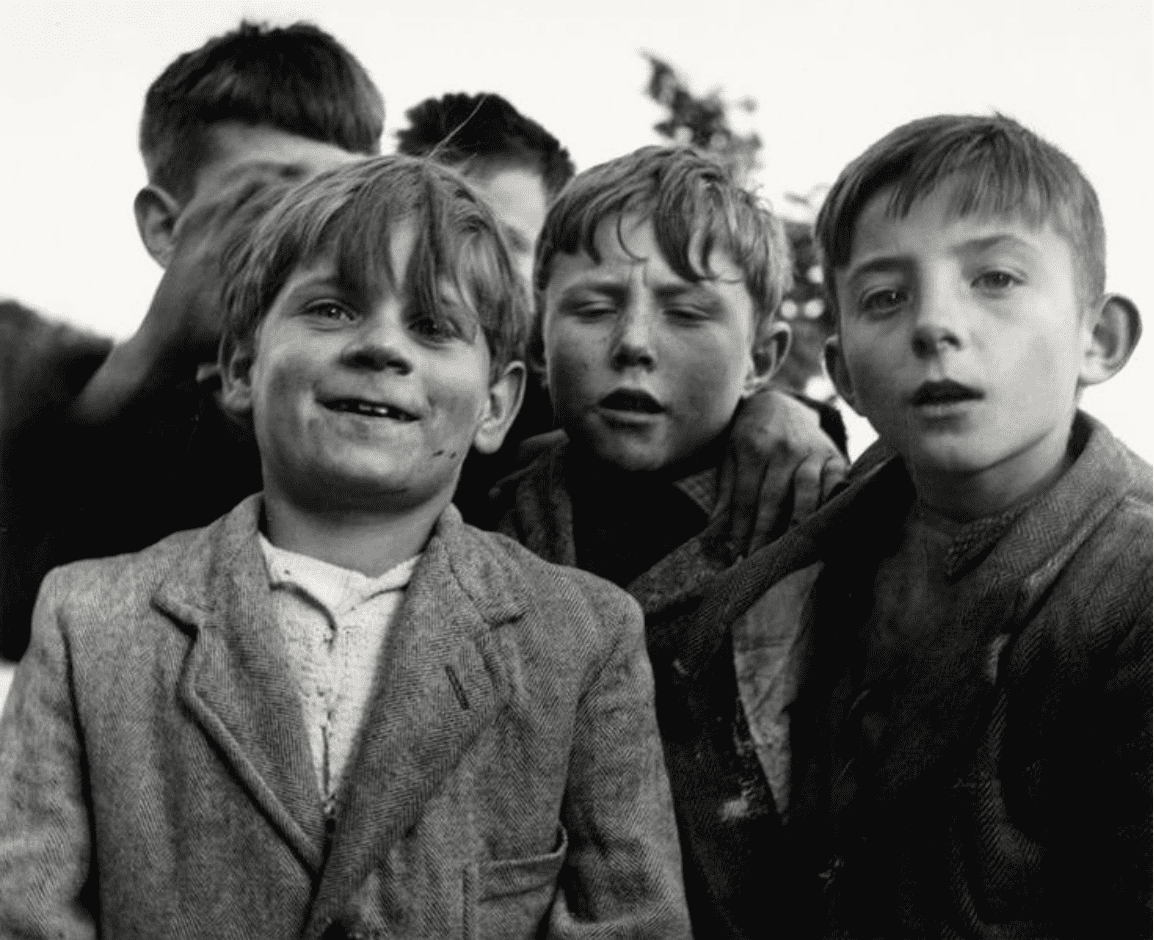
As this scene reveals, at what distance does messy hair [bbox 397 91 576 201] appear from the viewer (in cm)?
185

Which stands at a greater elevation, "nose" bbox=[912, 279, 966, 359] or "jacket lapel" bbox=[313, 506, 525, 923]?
"nose" bbox=[912, 279, 966, 359]

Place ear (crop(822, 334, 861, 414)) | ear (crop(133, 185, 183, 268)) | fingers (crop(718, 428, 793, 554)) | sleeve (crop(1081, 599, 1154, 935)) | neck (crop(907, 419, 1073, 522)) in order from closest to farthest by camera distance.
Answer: sleeve (crop(1081, 599, 1154, 935)) < neck (crop(907, 419, 1073, 522)) < ear (crop(822, 334, 861, 414)) < fingers (crop(718, 428, 793, 554)) < ear (crop(133, 185, 183, 268))

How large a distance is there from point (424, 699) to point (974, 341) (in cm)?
59

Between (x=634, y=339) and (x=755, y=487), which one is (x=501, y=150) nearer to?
(x=634, y=339)

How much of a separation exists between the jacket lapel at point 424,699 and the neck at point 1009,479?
0.43 meters

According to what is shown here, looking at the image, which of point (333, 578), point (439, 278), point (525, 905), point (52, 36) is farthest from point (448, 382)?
point (52, 36)

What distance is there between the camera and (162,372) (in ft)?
5.87

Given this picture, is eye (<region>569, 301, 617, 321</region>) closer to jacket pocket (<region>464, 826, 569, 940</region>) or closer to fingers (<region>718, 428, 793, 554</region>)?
fingers (<region>718, 428, 793, 554</region>)

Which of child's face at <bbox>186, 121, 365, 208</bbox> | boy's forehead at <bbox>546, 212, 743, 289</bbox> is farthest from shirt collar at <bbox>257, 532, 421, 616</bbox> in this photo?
child's face at <bbox>186, 121, 365, 208</bbox>

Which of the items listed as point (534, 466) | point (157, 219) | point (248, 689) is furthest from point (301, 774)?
point (157, 219)

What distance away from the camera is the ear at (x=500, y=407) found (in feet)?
5.15

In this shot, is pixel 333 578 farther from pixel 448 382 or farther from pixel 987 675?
pixel 987 675

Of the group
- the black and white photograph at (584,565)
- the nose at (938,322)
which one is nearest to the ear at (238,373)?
the black and white photograph at (584,565)

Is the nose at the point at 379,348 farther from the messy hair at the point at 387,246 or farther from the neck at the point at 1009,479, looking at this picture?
the neck at the point at 1009,479
